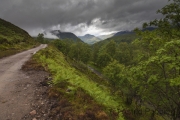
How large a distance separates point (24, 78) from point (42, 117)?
6.53m

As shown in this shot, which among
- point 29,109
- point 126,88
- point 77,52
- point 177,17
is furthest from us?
point 77,52

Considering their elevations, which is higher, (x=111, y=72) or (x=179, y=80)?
(x=179, y=80)

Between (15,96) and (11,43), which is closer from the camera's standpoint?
(15,96)

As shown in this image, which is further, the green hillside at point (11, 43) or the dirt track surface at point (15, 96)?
the green hillside at point (11, 43)

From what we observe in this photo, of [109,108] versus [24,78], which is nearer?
[109,108]

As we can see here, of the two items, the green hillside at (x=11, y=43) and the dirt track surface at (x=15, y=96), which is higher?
the green hillside at (x=11, y=43)

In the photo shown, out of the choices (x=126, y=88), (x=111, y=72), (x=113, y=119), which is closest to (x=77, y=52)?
(x=111, y=72)

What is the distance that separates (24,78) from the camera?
12.3m

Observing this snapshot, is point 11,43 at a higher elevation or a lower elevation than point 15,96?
higher

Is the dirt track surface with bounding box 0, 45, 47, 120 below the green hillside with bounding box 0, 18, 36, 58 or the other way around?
below

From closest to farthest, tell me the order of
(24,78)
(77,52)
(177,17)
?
(177,17)
(24,78)
(77,52)

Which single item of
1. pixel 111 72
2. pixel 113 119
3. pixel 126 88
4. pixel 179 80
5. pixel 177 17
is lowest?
pixel 126 88

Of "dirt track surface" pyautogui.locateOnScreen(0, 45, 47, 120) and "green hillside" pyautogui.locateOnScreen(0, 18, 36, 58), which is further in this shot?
"green hillside" pyautogui.locateOnScreen(0, 18, 36, 58)

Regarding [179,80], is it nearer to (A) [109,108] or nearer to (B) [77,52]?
(A) [109,108]
